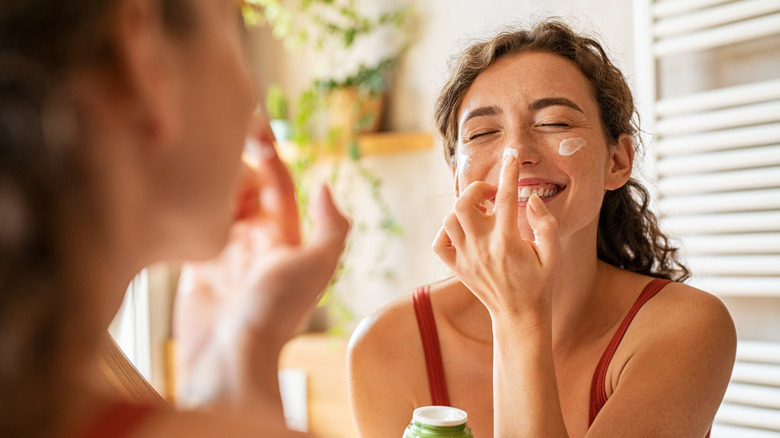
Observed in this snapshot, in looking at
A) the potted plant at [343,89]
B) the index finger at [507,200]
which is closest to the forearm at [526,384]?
the index finger at [507,200]

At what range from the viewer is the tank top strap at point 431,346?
3.33 feet

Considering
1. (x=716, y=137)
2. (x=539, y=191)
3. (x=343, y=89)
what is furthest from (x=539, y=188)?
(x=343, y=89)

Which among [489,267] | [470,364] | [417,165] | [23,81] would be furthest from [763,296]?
[23,81]

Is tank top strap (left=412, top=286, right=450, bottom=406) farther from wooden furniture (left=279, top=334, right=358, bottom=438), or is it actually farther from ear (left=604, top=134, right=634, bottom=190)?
wooden furniture (left=279, top=334, right=358, bottom=438)

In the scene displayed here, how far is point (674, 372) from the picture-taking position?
0.86m

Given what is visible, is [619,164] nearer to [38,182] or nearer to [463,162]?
[463,162]

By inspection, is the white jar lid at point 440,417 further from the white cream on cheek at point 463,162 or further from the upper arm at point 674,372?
the white cream on cheek at point 463,162

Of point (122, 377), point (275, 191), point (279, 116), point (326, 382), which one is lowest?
point (326, 382)

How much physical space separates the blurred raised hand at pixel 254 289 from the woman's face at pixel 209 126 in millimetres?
23

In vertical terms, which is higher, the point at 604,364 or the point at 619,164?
the point at 619,164

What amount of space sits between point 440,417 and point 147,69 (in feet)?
1.51

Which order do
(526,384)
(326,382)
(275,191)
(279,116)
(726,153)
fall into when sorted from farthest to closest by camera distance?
(279,116), (326,382), (726,153), (526,384), (275,191)

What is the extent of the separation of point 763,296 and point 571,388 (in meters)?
0.62

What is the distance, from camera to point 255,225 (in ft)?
1.18
